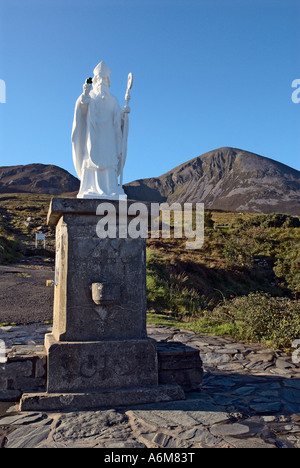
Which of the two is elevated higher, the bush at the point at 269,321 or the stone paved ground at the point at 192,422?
the bush at the point at 269,321

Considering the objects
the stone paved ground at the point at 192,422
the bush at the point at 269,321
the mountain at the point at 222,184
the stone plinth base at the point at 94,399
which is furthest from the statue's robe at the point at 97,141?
the mountain at the point at 222,184

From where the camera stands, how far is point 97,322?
4117 mm

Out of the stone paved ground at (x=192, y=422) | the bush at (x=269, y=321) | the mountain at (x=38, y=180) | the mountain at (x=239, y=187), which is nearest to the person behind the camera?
the stone paved ground at (x=192, y=422)

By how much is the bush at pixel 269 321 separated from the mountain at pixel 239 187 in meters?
77.8

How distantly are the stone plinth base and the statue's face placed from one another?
352cm

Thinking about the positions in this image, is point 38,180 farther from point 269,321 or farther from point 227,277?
point 269,321

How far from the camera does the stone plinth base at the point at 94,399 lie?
12.2 feet

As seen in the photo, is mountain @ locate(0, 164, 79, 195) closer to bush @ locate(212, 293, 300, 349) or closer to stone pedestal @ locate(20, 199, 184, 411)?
bush @ locate(212, 293, 300, 349)

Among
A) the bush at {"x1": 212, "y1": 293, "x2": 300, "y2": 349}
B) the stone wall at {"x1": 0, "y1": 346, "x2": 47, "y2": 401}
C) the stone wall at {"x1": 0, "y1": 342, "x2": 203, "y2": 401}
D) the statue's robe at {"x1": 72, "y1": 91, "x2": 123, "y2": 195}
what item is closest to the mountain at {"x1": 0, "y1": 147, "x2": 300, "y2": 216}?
the bush at {"x1": 212, "y1": 293, "x2": 300, "y2": 349}

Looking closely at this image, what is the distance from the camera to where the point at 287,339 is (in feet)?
20.8

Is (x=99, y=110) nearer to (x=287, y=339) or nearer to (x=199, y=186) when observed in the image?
(x=287, y=339)

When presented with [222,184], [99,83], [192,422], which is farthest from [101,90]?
[222,184]

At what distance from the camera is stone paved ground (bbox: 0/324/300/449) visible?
10.1ft

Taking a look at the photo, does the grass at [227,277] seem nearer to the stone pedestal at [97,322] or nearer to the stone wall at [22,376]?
the stone pedestal at [97,322]
